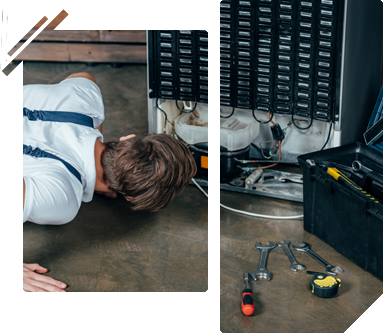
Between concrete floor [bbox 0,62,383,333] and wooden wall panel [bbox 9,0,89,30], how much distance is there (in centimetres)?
231

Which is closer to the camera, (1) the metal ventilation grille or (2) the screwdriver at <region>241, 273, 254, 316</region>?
(2) the screwdriver at <region>241, 273, 254, 316</region>

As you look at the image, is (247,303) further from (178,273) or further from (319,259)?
(319,259)

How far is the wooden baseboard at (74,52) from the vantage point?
12.9ft

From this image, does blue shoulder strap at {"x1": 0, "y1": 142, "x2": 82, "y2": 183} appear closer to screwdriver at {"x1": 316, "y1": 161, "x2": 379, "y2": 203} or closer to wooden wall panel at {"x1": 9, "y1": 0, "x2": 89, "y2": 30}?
screwdriver at {"x1": 316, "y1": 161, "x2": 379, "y2": 203}

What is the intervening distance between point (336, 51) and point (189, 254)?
0.92 m

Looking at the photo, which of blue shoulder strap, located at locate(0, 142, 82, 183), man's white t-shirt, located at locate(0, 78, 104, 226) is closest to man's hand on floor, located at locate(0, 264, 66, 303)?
man's white t-shirt, located at locate(0, 78, 104, 226)

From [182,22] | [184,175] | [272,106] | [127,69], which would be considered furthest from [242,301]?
[127,69]

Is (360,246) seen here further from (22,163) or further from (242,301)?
(22,163)

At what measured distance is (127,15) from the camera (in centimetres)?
386

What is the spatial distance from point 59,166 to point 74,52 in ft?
8.96

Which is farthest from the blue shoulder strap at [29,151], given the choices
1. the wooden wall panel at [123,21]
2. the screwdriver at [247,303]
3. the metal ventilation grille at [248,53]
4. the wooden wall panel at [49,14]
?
the wooden wall panel at [49,14]

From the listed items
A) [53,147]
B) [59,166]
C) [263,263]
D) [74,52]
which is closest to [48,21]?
[74,52]

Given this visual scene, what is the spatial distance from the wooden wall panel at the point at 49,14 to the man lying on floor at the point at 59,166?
230 centimetres

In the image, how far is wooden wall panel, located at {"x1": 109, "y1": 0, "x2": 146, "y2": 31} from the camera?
3.82 metres
